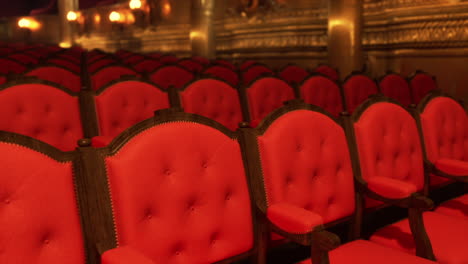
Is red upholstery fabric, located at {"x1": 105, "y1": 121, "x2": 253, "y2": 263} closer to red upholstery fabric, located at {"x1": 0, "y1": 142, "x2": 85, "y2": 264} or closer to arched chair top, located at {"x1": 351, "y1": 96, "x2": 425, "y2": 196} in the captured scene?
red upholstery fabric, located at {"x1": 0, "y1": 142, "x2": 85, "y2": 264}

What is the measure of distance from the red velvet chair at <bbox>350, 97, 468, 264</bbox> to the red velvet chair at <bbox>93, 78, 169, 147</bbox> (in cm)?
118

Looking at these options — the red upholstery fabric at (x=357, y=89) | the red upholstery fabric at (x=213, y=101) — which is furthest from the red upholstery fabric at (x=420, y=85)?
the red upholstery fabric at (x=213, y=101)

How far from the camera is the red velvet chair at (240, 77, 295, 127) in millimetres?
2936

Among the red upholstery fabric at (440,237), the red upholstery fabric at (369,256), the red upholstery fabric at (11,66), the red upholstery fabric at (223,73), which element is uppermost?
the red upholstery fabric at (11,66)

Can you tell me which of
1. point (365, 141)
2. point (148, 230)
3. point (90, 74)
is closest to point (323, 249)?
point (148, 230)

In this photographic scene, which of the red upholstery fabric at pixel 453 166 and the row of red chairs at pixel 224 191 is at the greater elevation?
the row of red chairs at pixel 224 191

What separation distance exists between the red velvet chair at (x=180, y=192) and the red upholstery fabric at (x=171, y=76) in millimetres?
2202

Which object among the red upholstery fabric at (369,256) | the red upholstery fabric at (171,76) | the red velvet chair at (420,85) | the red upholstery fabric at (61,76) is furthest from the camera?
the red velvet chair at (420,85)

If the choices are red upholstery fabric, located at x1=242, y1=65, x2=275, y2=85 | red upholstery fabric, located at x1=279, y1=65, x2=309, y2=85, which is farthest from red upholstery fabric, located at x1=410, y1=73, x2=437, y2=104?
red upholstery fabric, located at x1=242, y1=65, x2=275, y2=85

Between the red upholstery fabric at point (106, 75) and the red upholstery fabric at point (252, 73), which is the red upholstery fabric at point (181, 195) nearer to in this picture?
the red upholstery fabric at point (106, 75)

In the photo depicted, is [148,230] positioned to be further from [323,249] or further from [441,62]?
[441,62]

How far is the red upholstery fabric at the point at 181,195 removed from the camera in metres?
1.19

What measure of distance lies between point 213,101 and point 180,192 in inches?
59.4

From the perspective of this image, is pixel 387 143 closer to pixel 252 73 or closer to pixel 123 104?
pixel 123 104
